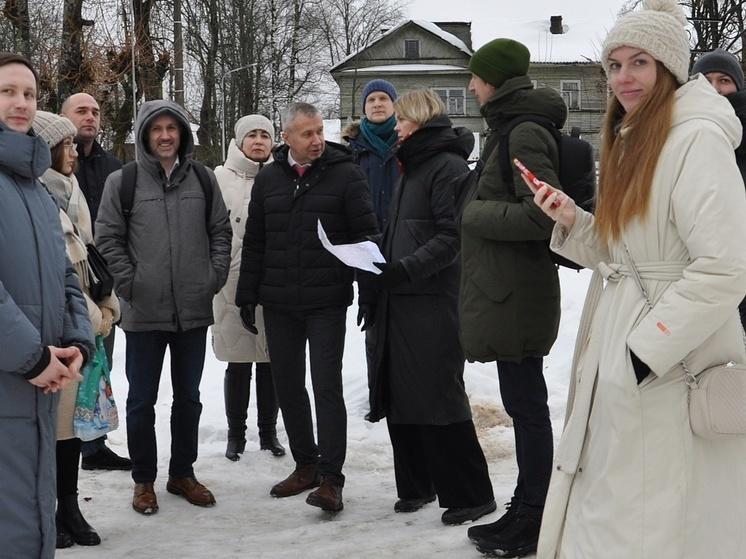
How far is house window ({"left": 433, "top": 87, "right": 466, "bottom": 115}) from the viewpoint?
162 feet

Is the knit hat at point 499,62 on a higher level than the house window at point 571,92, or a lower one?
lower

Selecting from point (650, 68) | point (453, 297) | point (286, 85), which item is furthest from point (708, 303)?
point (286, 85)

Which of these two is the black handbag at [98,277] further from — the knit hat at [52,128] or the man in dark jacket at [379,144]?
the man in dark jacket at [379,144]

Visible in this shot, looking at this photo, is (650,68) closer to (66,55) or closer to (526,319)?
(526,319)

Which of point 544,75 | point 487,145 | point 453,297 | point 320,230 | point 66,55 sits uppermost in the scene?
point 544,75

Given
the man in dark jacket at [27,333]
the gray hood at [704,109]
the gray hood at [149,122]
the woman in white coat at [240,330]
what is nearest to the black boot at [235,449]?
the woman in white coat at [240,330]

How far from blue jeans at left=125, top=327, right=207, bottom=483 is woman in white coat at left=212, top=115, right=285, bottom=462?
0.76m

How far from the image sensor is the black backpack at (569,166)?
4000mm

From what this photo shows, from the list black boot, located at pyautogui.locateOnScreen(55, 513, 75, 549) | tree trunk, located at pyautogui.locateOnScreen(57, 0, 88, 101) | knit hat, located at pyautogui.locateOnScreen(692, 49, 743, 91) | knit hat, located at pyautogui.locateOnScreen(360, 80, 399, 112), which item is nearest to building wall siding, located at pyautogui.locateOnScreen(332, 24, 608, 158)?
tree trunk, located at pyautogui.locateOnScreen(57, 0, 88, 101)

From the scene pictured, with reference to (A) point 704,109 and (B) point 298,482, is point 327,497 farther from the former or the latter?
(A) point 704,109

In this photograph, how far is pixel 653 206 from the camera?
2.86 meters

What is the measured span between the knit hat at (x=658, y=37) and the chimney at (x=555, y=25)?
170ft

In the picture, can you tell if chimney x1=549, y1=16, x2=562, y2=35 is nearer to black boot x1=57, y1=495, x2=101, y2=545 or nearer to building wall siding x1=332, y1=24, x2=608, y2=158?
building wall siding x1=332, y1=24, x2=608, y2=158

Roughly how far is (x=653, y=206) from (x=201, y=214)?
9.82 feet
